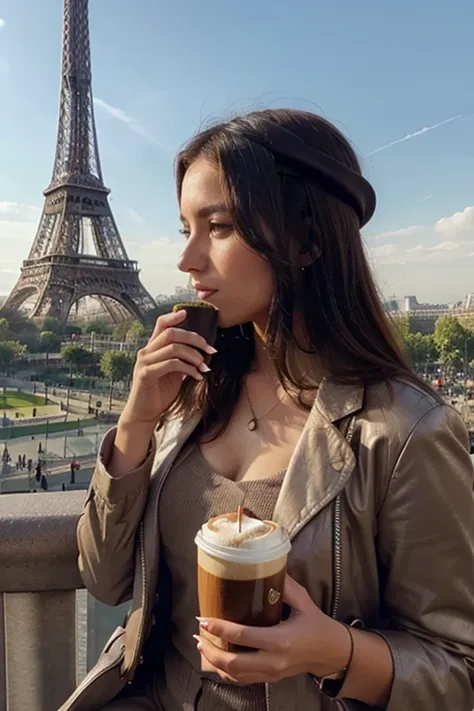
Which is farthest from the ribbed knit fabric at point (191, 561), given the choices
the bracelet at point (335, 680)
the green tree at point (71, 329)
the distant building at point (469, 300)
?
the distant building at point (469, 300)

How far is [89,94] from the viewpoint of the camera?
31.8 meters

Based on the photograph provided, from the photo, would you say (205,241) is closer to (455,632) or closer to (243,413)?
(243,413)

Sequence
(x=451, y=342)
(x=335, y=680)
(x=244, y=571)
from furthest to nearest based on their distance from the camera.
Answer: (x=451, y=342)
(x=335, y=680)
(x=244, y=571)

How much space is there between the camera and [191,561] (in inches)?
46.5

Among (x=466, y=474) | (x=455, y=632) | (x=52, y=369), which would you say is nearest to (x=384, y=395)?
(x=466, y=474)

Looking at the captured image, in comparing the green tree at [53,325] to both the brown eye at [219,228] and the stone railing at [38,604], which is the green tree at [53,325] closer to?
the stone railing at [38,604]

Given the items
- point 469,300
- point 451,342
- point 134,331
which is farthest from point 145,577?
point 469,300

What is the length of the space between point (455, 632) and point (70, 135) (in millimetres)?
34036

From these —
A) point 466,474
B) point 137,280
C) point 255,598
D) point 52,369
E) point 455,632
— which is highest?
point 137,280

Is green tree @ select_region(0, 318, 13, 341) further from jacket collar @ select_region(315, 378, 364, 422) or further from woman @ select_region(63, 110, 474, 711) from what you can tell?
jacket collar @ select_region(315, 378, 364, 422)

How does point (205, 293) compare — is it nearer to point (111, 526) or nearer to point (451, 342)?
point (111, 526)

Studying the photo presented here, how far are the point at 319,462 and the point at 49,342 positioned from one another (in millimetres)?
29680

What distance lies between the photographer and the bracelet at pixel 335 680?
3.12ft

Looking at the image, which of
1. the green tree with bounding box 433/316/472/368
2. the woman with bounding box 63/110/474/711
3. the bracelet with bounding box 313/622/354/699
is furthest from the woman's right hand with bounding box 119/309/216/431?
the green tree with bounding box 433/316/472/368
